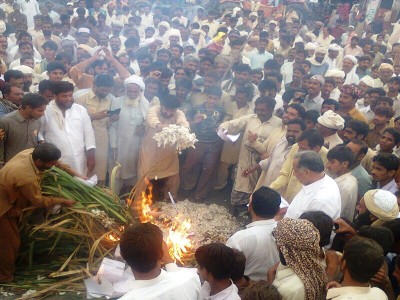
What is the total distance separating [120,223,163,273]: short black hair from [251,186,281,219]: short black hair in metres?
1.33

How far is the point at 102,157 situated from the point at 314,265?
4.80 metres

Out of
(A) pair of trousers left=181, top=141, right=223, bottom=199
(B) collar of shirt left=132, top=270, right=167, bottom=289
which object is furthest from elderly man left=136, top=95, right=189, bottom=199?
(B) collar of shirt left=132, top=270, right=167, bottom=289

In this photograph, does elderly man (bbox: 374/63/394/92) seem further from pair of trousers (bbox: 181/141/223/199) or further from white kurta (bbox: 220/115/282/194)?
pair of trousers (bbox: 181/141/223/199)

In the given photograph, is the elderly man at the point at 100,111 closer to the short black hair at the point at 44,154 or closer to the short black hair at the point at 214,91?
the short black hair at the point at 214,91

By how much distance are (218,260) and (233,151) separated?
451 centimetres

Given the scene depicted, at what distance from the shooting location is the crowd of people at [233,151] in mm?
3223

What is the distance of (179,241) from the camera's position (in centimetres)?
469

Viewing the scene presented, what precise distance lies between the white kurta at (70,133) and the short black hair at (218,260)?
3540 millimetres

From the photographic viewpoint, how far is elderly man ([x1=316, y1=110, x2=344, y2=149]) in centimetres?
611

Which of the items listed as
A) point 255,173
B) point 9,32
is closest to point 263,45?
point 255,173

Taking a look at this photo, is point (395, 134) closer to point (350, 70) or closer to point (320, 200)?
Answer: point (320, 200)

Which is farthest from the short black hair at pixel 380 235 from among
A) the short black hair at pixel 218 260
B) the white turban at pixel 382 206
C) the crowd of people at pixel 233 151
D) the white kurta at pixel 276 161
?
→ the white kurta at pixel 276 161

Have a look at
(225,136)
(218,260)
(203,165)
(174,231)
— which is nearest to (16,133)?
(174,231)

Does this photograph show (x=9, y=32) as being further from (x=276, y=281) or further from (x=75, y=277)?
(x=276, y=281)
